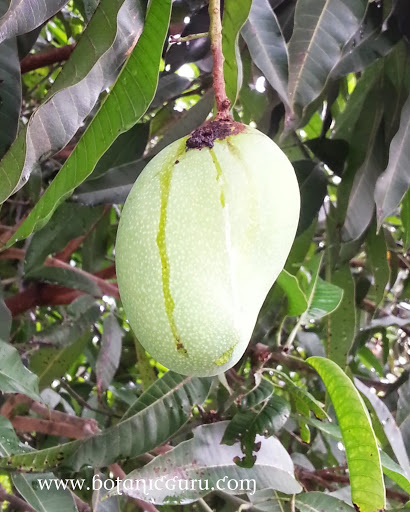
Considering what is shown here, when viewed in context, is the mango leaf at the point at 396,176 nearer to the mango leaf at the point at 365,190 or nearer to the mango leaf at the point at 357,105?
the mango leaf at the point at 365,190

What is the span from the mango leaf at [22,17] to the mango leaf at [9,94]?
18 centimetres

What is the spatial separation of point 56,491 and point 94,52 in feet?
2.16

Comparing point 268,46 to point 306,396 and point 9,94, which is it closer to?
point 9,94

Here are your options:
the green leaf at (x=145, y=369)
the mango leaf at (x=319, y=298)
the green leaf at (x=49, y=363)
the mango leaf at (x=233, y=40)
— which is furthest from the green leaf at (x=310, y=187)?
the green leaf at (x=49, y=363)

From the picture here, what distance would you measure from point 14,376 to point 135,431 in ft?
0.70

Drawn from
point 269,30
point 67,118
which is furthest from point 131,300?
point 269,30

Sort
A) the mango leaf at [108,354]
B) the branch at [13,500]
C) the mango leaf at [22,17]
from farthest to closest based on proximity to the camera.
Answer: the mango leaf at [108,354]
the branch at [13,500]
the mango leaf at [22,17]

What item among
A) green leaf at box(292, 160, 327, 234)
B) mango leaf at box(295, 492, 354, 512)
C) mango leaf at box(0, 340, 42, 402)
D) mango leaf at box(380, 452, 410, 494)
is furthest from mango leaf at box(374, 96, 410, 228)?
mango leaf at box(0, 340, 42, 402)

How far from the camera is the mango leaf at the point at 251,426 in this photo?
2.63ft

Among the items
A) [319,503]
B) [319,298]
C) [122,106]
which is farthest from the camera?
[319,298]

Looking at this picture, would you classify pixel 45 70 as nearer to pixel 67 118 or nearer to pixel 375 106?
pixel 375 106

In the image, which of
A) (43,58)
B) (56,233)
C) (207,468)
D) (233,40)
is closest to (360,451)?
(207,468)

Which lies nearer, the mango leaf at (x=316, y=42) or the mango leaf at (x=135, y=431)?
the mango leaf at (x=316, y=42)

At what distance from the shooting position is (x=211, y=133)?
58 cm
